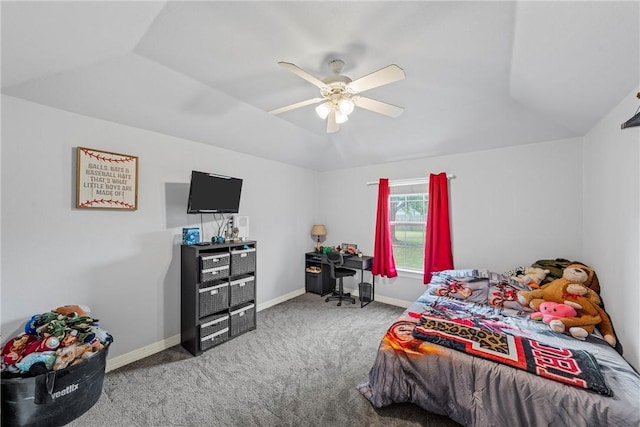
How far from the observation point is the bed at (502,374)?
1.34 metres

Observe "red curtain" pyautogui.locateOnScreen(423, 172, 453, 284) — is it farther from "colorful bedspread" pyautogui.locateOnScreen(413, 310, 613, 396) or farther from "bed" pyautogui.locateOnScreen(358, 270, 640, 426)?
"colorful bedspread" pyautogui.locateOnScreen(413, 310, 613, 396)

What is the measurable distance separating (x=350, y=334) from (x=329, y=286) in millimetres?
1489

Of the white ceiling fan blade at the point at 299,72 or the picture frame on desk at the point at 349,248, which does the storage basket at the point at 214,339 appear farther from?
the white ceiling fan blade at the point at 299,72

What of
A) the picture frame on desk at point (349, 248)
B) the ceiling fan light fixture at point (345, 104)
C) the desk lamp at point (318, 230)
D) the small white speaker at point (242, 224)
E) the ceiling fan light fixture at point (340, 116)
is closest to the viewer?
the ceiling fan light fixture at point (345, 104)

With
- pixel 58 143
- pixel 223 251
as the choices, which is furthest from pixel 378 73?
pixel 58 143

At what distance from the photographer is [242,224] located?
3.41m

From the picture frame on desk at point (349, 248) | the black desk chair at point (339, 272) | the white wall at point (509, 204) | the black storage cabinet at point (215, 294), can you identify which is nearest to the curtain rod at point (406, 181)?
the white wall at point (509, 204)

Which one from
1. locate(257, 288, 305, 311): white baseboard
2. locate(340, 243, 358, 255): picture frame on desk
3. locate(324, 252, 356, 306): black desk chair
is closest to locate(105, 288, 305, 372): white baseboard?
locate(257, 288, 305, 311): white baseboard

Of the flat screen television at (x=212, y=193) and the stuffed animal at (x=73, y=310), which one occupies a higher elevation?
the flat screen television at (x=212, y=193)

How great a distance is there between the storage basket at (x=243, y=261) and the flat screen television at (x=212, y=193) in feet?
1.74

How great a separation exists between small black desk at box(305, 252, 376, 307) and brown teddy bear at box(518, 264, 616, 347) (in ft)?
6.57

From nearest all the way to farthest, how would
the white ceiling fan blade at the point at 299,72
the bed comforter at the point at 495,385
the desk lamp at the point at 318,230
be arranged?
the bed comforter at the point at 495,385, the white ceiling fan blade at the point at 299,72, the desk lamp at the point at 318,230

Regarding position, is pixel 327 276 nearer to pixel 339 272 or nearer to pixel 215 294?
pixel 339 272

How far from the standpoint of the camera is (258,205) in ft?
12.3
